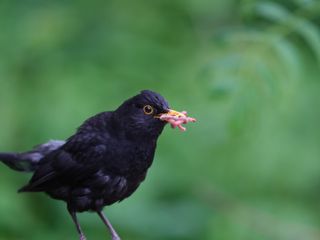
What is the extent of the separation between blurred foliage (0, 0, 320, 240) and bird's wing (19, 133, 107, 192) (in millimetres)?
1942

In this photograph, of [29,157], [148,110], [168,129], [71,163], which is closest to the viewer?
[148,110]

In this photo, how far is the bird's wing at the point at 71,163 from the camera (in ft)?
14.0

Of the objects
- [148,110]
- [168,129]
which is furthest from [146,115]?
[168,129]

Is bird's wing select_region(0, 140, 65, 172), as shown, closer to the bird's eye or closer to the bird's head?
the bird's head

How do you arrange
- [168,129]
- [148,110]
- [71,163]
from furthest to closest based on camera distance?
[168,129], [71,163], [148,110]

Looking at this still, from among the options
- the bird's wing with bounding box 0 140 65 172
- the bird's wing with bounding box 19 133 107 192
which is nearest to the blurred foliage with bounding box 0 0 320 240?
the bird's wing with bounding box 0 140 65 172

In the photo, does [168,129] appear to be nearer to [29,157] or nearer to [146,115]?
[29,157]

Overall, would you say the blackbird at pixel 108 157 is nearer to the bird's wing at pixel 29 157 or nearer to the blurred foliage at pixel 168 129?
the bird's wing at pixel 29 157

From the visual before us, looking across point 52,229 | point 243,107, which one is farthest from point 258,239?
point 243,107

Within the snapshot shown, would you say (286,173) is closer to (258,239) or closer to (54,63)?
(258,239)

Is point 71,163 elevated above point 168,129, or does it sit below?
below

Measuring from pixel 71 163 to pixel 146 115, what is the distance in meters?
0.53

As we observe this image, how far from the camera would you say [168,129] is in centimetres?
725

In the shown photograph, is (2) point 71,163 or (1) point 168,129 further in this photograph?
(1) point 168,129
